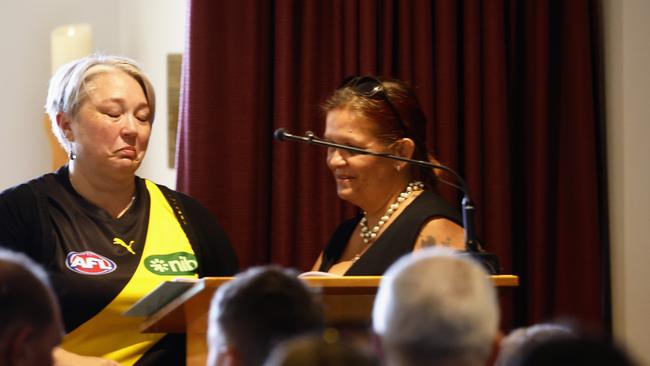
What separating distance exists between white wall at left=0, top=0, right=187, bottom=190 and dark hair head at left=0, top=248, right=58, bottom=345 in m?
2.86

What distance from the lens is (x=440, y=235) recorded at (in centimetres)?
290

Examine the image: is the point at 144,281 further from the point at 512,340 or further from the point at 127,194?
the point at 512,340

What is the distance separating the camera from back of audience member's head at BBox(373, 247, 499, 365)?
1463mm

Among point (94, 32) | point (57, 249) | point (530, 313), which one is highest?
point (94, 32)

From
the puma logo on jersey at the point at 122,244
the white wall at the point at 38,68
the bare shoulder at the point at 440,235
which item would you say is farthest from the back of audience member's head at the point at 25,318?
the white wall at the point at 38,68

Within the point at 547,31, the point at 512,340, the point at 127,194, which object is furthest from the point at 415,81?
the point at 512,340

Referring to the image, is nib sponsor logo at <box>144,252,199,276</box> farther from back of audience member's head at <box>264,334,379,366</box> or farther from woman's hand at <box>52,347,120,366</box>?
back of audience member's head at <box>264,334,379,366</box>

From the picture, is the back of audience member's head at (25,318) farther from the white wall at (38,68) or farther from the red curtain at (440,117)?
the white wall at (38,68)

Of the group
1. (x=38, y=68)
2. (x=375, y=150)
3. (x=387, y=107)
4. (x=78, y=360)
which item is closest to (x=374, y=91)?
(x=387, y=107)

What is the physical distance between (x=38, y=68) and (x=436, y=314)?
3.34m

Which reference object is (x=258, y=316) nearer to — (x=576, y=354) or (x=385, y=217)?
(x=576, y=354)

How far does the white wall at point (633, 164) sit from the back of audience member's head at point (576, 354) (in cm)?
238

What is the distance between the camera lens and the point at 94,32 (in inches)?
179

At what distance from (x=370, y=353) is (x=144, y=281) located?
166 cm
